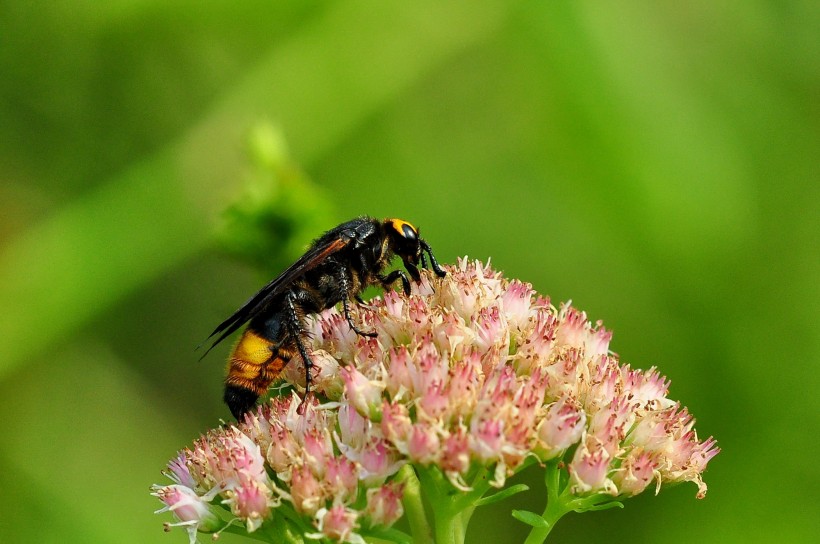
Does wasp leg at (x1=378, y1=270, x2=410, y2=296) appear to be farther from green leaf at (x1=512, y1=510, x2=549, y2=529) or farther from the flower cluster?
green leaf at (x1=512, y1=510, x2=549, y2=529)

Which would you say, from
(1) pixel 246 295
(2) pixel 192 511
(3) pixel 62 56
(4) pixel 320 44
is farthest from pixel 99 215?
(2) pixel 192 511

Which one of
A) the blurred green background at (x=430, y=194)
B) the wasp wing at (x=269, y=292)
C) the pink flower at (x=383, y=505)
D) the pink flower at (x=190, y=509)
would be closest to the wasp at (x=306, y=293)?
the wasp wing at (x=269, y=292)

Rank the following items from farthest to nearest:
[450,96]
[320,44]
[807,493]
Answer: [450,96] < [320,44] < [807,493]

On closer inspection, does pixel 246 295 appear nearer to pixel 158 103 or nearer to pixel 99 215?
pixel 99 215

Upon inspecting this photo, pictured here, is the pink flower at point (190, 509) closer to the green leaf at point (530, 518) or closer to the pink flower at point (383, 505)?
the pink flower at point (383, 505)

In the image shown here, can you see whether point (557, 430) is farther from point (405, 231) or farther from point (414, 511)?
point (405, 231)
